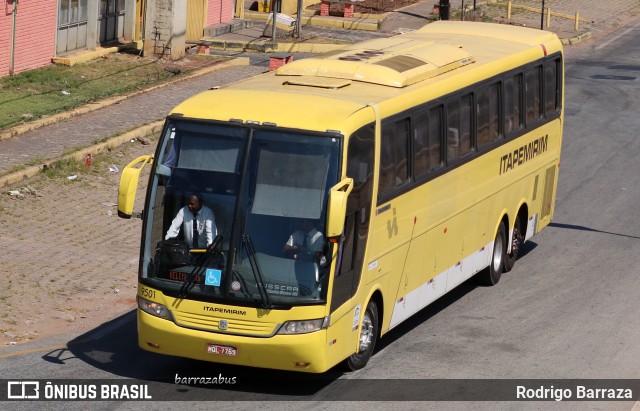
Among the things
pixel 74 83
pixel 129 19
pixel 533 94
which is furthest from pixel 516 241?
pixel 129 19

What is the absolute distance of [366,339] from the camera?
44.6 ft

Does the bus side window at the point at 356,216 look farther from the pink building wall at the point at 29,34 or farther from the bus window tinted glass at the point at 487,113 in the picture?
the pink building wall at the point at 29,34

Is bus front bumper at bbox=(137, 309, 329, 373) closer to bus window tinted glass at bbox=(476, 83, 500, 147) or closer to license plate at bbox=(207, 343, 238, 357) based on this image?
license plate at bbox=(207, 343, 238, 357)

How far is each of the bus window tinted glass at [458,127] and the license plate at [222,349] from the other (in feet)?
14.8

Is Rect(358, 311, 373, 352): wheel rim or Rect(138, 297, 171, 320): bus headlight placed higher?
Rect(138, 297, 171, 320): bus headlight

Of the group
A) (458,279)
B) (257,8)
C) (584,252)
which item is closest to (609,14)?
(257,8)

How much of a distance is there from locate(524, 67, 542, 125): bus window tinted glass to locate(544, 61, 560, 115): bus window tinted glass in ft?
1.00

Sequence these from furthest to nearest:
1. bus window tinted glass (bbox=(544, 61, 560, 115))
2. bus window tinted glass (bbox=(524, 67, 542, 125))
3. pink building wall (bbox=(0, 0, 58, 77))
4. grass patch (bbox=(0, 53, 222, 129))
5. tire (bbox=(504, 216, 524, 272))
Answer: pink building wall (bbox=(0, 0, 58, 77)), grass patch (bbox=(0, 53, 222, 129)), bus window tinted glass (bbox=(544, 61, 560, 115)), tire (bbox=(504, 216, 524, 272)), bus window tinted glass (bbox=(524, 67, 542, 125))

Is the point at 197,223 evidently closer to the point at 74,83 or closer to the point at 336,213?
the point at 336,213

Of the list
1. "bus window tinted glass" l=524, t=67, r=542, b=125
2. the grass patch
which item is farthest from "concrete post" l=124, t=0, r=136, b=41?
"bus window tinted glass" l=524, t=67, r=542, b=125

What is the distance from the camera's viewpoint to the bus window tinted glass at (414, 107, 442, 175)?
14523 millimetres

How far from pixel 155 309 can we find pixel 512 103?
24.0 ft

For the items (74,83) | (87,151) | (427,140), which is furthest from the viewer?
(74,83)

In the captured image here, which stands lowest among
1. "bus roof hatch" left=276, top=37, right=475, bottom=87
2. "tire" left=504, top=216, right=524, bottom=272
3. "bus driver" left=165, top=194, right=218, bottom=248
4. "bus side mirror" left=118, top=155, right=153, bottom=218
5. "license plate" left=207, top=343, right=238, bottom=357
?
"tire" left=504, top=216, right=524, bottom=272
